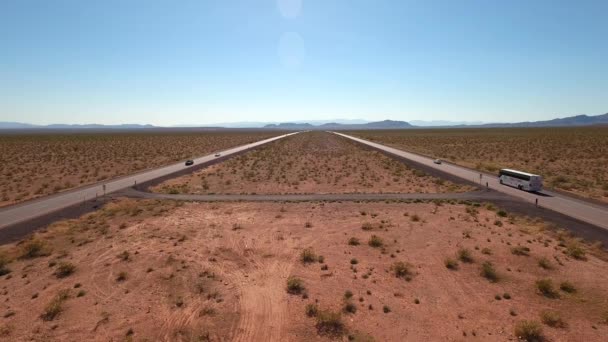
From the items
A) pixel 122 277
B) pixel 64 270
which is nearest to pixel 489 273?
pixel 122 277

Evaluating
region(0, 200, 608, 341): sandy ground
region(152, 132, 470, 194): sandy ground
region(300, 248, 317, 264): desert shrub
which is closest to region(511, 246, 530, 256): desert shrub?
region(0, 200, 608, 341): sandy ground

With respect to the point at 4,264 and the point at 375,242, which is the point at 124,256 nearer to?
the point at 4,264

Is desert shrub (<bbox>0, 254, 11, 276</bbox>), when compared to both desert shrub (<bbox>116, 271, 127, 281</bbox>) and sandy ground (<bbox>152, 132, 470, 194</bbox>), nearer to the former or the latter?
desert shrub (<bbox>116, 271, 127, 281</bbox>)

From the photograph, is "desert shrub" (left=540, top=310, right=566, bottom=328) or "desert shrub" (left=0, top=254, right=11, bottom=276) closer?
"desert shrub" (left=540, top=310, right=566, bottom=328)

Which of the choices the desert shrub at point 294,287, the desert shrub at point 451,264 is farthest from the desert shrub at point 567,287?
the desert shrub at point 294,287

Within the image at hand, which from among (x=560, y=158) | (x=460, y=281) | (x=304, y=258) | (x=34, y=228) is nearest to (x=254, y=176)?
(x=34, y=228)

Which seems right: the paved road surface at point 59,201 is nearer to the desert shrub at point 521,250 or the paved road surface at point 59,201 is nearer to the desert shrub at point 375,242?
the desert shrub at point 375,242

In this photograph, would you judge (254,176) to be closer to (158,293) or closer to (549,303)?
(158,293)
